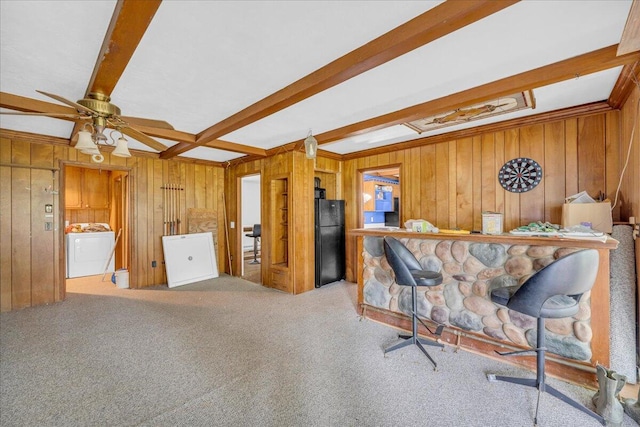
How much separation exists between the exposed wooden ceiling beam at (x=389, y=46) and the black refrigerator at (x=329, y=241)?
2.24 metres

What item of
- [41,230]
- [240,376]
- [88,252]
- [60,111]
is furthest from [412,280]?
[88,252]

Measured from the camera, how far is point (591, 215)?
2475 millimetres

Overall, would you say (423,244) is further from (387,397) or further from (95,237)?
(95,237)

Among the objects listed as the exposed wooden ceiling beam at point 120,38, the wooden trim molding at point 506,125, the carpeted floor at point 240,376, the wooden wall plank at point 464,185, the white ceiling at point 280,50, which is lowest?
the carpeted floor at point 240,376

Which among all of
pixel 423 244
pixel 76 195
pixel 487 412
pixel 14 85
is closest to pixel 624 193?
pixel 423 244

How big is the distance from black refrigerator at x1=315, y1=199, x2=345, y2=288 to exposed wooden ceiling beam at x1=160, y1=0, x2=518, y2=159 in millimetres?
2237

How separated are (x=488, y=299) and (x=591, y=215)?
126 centimetres

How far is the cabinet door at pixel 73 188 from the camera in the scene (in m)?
5.63

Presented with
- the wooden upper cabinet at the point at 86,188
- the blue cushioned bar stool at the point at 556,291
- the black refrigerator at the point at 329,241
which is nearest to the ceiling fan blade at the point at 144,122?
the black refrigerator at the point at 329,241

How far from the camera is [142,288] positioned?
4590 mm

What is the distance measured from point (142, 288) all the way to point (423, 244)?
183 inches

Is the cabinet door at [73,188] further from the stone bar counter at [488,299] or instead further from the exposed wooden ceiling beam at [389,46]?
the stone bar counter at [488,299]

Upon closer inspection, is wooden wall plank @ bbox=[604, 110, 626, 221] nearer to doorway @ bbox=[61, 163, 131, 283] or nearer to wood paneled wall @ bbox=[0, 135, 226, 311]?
wood paneled wall @ bbox=[0, 135, 226, 311]

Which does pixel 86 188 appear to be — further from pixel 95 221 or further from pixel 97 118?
pixel 97 118
